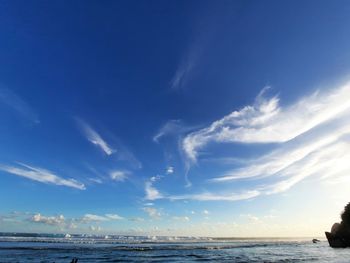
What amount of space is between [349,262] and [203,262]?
63.4 ft

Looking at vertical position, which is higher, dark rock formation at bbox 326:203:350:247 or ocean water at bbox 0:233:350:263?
dark rock formation at bbox 326:203:350:247

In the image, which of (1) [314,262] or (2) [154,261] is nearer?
(1) [314,262]

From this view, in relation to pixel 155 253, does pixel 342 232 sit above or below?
above

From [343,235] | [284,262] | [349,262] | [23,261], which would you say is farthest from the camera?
[343,235]

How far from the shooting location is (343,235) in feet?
219

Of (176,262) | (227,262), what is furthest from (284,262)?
(176,262)

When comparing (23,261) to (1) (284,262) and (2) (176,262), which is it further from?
(1) (284,262)

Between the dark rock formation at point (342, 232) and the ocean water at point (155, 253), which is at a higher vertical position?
the dark rock formation at point (342, 232)

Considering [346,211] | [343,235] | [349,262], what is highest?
[346,211]

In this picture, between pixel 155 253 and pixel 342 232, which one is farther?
pixel 342 232

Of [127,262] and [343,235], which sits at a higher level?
[343,235]

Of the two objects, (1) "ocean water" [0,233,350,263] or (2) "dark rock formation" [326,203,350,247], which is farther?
(2) "dark rock formation" [326,203,350,247]

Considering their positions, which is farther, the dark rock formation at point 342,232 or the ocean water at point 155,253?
the dark rock formation at point 342,232

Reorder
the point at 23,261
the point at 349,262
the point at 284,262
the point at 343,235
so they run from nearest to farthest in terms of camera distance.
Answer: the point at 349,262 < the point at 23,261 < the point at 284,262 < the point at 343,235
